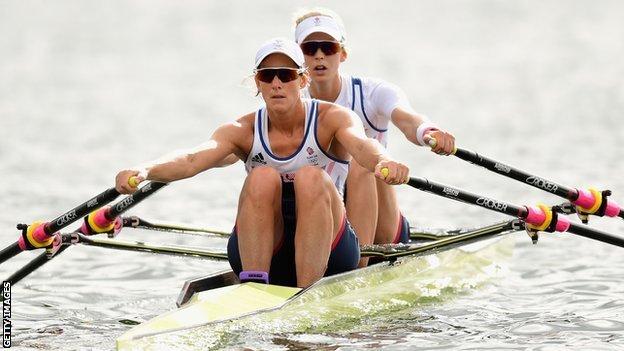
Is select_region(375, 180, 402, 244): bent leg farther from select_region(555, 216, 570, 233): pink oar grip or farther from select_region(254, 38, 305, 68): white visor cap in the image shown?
select_region(254, 38, 305, 68): white visor cap

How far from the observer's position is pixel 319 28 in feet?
32.2

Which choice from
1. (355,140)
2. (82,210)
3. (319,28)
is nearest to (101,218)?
(82,210)

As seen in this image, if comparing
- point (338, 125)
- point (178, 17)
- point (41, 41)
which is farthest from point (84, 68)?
point (338, 125)

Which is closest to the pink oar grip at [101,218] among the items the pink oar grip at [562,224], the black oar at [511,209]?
the black oar at [511,209]

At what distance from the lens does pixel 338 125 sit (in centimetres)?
882

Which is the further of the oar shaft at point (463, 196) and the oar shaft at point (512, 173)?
the oar shaft at point (512, 173)

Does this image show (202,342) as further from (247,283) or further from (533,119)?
(533,119)

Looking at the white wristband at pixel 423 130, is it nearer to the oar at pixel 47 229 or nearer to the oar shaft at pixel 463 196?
the oar shaft at pixel 463 196

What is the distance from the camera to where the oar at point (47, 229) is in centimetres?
903

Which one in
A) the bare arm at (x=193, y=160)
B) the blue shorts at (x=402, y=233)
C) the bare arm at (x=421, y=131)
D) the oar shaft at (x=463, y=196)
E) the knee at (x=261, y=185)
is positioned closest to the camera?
the bare arm at (x=193, y=160)

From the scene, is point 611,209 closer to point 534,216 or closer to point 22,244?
point 534,216

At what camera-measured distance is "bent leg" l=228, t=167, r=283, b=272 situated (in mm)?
8547

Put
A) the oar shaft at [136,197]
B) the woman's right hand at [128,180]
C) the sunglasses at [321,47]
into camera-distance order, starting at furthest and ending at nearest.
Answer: the sunglasses at [321,47] → the oar shaft at [136,197] → the woman's right hand at [128,180]

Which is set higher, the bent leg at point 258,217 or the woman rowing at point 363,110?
the woman rowing at point 363,110
